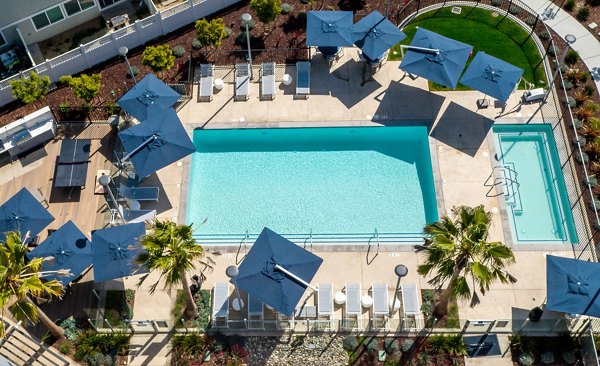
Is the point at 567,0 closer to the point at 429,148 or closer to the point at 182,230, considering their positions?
the point at 429,148

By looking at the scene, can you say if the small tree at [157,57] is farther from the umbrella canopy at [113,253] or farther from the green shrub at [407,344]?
the green shrub at [407,344]

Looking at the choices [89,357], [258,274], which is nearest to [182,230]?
[258,274]

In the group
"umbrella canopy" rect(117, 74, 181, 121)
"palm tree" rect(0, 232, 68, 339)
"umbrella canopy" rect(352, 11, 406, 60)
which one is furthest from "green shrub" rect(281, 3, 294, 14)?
"palm tree" rect(0, 232, 68, 339)

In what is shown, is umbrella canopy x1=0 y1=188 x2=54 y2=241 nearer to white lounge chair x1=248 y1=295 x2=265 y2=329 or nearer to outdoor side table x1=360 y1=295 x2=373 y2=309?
white lounge chair x1=248 y1=295 x2=265 y2=329

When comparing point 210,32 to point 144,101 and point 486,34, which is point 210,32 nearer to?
point 144,101

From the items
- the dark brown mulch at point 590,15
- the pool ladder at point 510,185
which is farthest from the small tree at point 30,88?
the dark brown mulch at point 590,15

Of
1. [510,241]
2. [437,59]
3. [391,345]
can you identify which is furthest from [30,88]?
[510,241]

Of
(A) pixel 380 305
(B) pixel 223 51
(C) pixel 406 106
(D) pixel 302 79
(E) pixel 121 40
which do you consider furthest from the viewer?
(B) pixel 223 51
